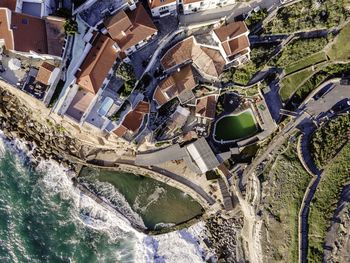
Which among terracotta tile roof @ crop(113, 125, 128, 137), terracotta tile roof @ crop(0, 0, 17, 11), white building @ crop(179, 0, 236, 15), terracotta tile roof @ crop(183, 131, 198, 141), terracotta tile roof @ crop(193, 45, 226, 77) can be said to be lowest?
terracotta tile roof @ crop(183, 131, 198, 141)

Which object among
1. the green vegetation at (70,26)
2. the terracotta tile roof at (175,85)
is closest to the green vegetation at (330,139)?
the terracotta tile roof at (175,85)

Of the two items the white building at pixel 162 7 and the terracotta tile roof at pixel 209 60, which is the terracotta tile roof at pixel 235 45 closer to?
Result: the terracotta tile roof at pixel 209 60

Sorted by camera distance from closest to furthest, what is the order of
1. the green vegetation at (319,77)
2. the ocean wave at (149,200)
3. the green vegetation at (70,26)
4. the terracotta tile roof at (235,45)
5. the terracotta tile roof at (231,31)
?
1. the green vegetation at (70,26)
2. the terracotta tile roof at (231,31)
3. the terracotta tile roof at (235,45)
4. the green vegetation at (319,77)
5. the ocean wave at (149,200)

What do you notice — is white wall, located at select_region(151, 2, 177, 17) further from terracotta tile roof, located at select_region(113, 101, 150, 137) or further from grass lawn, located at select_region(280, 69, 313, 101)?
grass lawn, located at select_region(280, 69, 313, 101)

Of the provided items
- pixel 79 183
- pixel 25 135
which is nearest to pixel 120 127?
pixel 79 183

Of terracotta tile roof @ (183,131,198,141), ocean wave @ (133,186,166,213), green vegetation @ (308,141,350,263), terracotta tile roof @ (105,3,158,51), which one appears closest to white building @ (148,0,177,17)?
terracotta tile roof @ (105,3,158,51)

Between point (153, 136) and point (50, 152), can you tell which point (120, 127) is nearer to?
point (153, 136)
